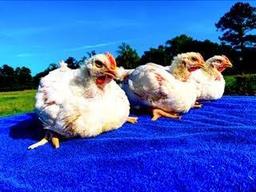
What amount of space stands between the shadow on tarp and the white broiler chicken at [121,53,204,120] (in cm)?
82

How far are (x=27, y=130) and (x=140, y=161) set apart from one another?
1.31 m

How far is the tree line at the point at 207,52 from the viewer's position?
59.4 ft

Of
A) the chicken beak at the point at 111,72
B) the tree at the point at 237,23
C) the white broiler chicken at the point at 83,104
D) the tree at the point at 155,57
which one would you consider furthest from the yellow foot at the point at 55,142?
the tree at the point at 237,23

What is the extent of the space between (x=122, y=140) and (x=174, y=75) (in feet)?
4.56

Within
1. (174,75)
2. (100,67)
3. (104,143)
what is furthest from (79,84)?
(174,75)

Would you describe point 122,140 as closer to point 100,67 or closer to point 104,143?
point 104,143

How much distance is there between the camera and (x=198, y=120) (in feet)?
11.6

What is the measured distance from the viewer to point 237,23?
3647 centimetres

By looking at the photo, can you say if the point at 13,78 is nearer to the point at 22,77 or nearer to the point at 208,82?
the point at 22,77

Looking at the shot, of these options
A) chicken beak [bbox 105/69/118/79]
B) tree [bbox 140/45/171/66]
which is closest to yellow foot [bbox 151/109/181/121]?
chicken beak [bbox 105/69/118/79]

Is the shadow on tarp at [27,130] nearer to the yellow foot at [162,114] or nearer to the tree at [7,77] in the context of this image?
the yellow foot at [162,114]

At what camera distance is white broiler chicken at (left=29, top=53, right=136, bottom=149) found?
3002 millimetres

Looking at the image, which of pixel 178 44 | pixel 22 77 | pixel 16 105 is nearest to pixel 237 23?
pixel 178 44

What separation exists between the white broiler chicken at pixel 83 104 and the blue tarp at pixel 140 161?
3.2 inches
